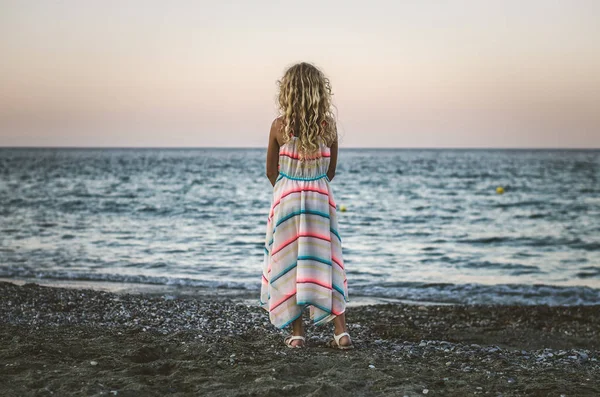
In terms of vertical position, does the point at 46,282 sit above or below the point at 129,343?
below

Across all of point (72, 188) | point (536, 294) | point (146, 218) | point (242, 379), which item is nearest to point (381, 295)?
point (536, 294)

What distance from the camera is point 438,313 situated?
29.2 ft

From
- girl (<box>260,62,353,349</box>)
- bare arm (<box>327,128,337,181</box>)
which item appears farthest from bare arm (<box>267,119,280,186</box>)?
bare arm (<box>327,128,337,181</box>)

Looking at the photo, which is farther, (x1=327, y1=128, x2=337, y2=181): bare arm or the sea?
the sea

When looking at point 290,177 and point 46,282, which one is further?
point 46,282

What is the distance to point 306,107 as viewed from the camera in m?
5.02

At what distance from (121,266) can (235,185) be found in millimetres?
27863

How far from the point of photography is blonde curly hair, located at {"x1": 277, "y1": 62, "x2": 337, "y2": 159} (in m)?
4.98

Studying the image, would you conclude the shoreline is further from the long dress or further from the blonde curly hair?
the blonde curly hair

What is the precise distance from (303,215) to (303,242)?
0.22 m

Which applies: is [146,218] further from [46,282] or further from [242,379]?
[242,379]

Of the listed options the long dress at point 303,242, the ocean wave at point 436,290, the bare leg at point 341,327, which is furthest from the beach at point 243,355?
the ocean wave at point 436,290

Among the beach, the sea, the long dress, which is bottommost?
the sea

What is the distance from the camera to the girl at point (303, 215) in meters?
5.07
